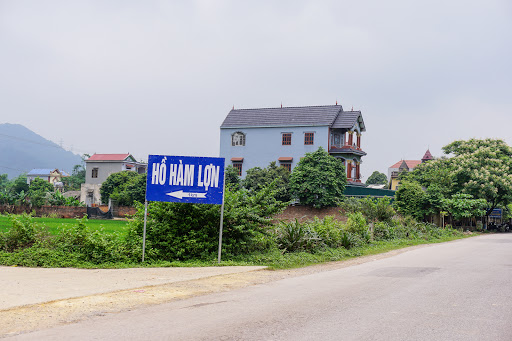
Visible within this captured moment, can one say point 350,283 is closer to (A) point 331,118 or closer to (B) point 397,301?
(B) point 397,301

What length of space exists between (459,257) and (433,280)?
23.1ft

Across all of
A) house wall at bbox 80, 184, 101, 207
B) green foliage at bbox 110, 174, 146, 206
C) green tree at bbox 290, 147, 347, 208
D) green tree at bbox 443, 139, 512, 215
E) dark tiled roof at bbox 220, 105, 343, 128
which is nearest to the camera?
green tree at bbox 290, 147, 347, 208

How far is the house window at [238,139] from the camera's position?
5878 centimetres

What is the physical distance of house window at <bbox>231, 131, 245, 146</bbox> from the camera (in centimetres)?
5878

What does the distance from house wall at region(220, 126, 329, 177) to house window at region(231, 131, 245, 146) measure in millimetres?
361

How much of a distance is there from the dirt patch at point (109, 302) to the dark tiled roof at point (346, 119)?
44.6 meters

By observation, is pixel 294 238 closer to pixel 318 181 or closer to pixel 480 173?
Result: pixel 318 181

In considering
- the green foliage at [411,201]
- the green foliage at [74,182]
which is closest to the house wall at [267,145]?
the green foliage at [411,201]

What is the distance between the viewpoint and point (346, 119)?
56.3 meters

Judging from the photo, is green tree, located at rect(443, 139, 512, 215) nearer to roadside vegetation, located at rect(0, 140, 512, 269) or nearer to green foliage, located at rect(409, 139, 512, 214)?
green foliage, located at rect(409, 139, 512, 214)

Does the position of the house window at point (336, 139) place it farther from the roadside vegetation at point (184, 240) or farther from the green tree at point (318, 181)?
the roadside vegetation at point (184, 240)

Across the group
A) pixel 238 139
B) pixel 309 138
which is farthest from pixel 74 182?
pixel 309 138

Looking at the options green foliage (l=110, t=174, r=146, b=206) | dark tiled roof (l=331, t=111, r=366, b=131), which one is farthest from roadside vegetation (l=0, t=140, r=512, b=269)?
green foliage (l=110, t=174, r=146, b=206)

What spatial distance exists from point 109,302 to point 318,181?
117 feet
